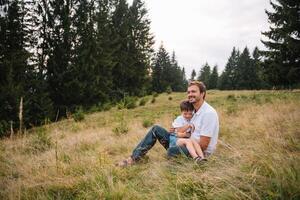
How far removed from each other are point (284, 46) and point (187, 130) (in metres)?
20.4

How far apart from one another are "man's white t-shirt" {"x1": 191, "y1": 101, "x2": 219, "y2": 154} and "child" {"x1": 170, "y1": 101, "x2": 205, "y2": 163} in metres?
0.16

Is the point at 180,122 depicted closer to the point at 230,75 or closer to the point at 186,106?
the point at 186,106

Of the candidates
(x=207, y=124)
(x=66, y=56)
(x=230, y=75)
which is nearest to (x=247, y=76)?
(x=230, y=75)

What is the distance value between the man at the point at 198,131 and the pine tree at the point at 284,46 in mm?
18714

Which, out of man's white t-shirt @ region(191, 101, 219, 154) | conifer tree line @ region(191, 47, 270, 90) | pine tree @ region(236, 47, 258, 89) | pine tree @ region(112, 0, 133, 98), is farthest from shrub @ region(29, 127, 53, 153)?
pine tree @ region(236, 47, 258, 89)

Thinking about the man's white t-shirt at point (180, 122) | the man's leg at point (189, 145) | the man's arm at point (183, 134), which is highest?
the man's white t-shirt at point (180, 122)

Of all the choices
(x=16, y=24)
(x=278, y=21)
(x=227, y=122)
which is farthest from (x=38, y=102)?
(x=278, y=21)

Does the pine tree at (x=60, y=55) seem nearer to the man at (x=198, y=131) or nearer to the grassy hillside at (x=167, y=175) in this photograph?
the grassy hillside at (x=167, y=175)

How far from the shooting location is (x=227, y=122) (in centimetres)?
720

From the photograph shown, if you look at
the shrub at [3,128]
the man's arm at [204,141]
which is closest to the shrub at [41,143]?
the shrub at [3,128]

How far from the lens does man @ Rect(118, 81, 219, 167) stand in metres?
3.89

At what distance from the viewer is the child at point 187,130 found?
3759mm

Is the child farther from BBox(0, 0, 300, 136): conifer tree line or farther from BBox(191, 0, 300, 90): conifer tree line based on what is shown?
BBox(191, 0, 300, 90): conifer tree line

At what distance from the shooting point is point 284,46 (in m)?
21.4
